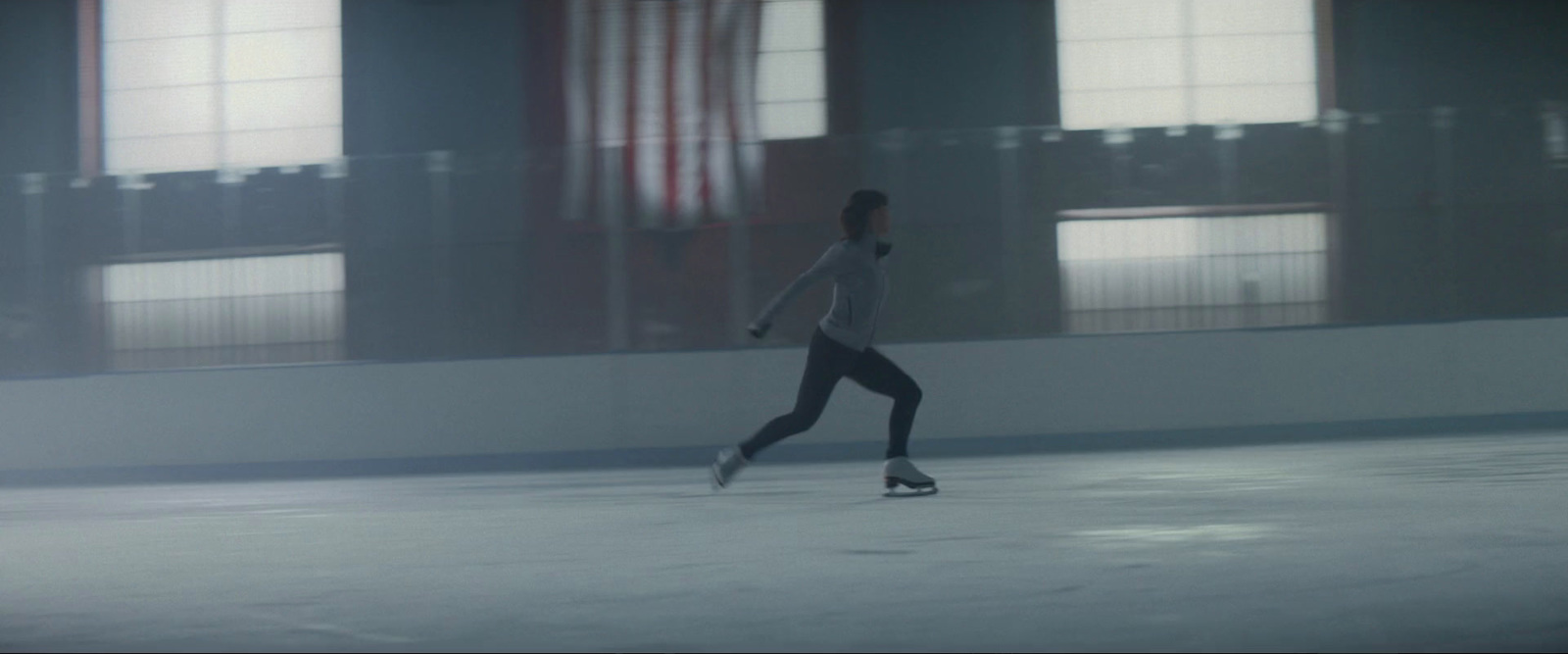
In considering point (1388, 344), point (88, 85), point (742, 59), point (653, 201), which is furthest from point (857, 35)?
point (88, 85)

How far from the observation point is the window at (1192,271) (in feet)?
47.1

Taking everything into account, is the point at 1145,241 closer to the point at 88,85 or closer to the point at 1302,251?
the point at 1302,251

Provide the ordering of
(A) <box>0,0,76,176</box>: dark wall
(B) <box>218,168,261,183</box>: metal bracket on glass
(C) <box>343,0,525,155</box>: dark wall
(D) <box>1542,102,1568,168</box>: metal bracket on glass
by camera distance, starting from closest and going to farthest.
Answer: (D) <box>1542,102,1568,168</box>: metal bracket on glass < (B) <box>218,168,261,183</box>: metal bracket on glass < (C) <box>343,0,525,155</box>: dark wall < (A) <box>0,0,76,176</box>: dark wall

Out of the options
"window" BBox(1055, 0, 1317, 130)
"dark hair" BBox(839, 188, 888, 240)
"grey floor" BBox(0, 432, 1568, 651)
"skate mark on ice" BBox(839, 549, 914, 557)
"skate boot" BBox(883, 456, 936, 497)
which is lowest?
"grey floor" BBox(0, 432, 1568, 651)

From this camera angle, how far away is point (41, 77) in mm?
18422

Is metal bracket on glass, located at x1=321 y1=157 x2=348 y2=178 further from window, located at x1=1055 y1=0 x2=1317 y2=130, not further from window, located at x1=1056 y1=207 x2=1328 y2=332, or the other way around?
window, located at x1=1055 y1=0 x2=1317 y2=130

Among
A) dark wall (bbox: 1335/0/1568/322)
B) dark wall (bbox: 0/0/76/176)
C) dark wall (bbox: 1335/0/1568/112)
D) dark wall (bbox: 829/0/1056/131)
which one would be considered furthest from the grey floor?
dark wall (bbox: 0/0/76/176)

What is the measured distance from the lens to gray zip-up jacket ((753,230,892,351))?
9.52 m

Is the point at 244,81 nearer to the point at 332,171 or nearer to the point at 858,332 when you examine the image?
the point at 332,171

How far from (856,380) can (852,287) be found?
475mm

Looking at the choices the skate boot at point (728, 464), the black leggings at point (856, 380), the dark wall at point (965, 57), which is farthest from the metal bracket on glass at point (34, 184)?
the black leggings at point (856, 380)

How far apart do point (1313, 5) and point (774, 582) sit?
12570 mm

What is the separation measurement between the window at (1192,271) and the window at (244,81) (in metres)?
7.46

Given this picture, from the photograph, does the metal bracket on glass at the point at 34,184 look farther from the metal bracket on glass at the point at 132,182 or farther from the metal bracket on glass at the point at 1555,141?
the metal bracket on glass at the point at 1555,141
